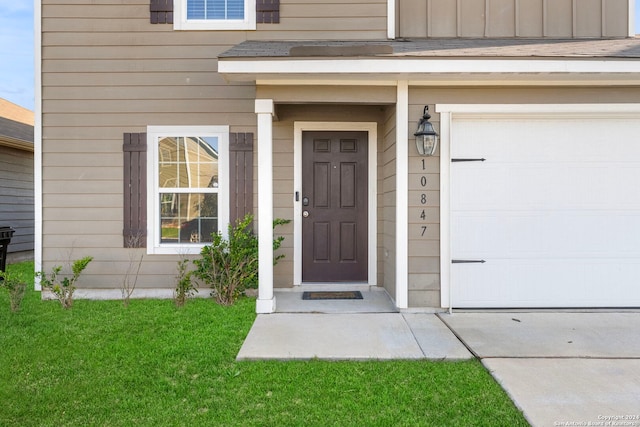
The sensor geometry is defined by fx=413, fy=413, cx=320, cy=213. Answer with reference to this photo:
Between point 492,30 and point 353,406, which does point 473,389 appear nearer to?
point 353,406

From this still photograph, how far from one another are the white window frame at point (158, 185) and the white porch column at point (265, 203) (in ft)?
2.85

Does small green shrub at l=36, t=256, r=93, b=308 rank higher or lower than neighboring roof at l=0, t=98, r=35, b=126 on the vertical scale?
lower

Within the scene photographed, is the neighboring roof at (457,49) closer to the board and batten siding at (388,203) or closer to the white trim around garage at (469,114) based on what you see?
the white trim around garage at (469,114)

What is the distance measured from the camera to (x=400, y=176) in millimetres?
4035

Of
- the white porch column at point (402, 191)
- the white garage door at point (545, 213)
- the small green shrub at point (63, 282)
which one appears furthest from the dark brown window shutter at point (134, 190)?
the white garage door at point (545, 213)

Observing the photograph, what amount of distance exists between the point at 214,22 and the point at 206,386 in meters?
3.96

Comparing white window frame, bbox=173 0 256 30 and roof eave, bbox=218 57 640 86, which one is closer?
roof eave, bbox=218 57 640 86

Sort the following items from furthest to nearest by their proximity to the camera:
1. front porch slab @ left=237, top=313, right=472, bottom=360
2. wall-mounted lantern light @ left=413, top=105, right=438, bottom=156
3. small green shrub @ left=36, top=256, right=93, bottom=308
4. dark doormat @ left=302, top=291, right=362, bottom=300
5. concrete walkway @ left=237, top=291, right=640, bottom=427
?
dark doormat @ left=302, top=291, right=362, bottom=300 < small green shrub @ left=36, top=256, right=93, bottom=308 < wall-mounted lantern light @ left=413, top=105, right=438, bottom=156 < front porch slab @ left=237, top=313, right=472, bottom=360 < concrete walkway @ left=237, top=291, right=640, bottom=427

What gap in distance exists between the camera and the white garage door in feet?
13.4

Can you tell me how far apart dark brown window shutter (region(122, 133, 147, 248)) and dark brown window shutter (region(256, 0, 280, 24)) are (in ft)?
6.18

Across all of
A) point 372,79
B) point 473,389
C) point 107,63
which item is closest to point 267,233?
point 372,79

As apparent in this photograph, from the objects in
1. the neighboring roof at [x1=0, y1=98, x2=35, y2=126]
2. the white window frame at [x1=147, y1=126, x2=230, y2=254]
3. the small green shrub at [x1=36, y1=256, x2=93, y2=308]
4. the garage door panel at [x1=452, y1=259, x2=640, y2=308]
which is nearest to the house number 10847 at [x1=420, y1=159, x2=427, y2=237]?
the garage door panel at [x1=452, y1=259, x2=640, y2=308]

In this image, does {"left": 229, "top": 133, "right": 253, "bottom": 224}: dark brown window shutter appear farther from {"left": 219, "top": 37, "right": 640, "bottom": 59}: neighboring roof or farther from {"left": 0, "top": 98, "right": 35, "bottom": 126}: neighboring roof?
{"left": 0, "top": 98, "right": 35, "bottom": 126}: neighboring roof

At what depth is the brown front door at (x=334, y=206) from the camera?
4.96m
